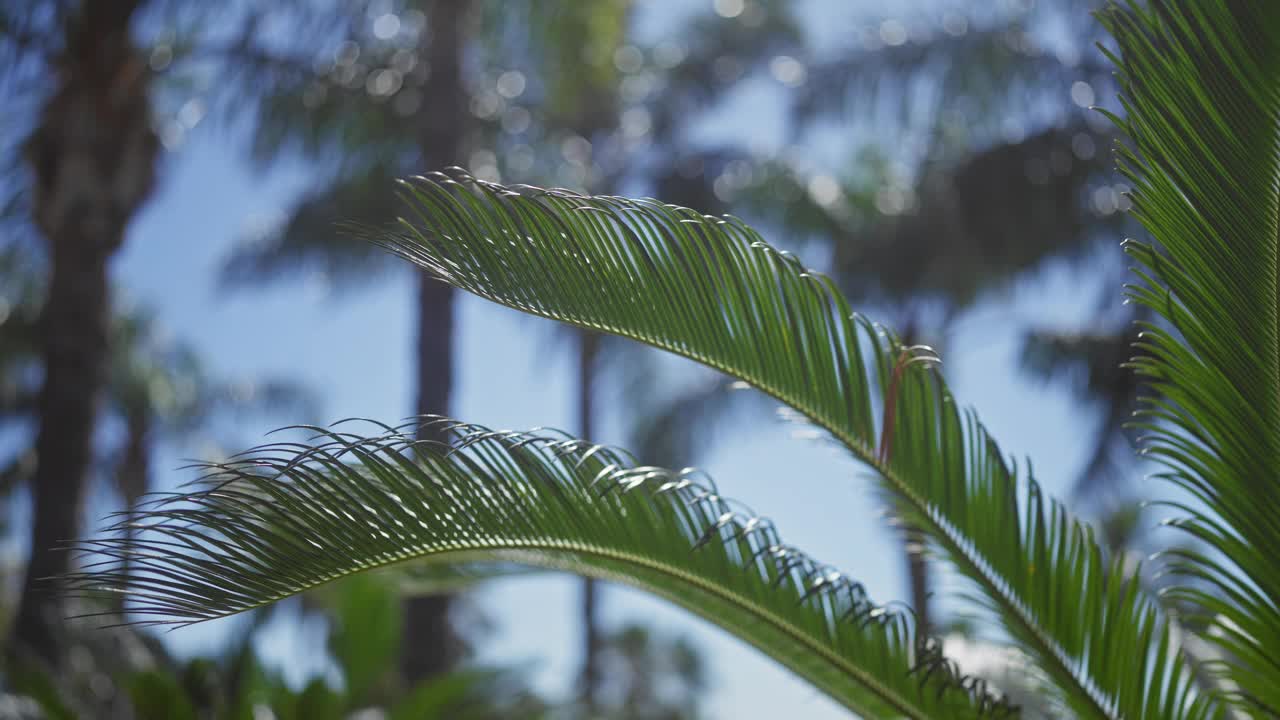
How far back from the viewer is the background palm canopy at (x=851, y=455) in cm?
222

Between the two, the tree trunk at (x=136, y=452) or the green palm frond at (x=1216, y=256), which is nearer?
the green palm frond at (x=1216, y=256)

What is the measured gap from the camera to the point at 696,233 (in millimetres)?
2564

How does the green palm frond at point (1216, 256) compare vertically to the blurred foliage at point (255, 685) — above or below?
above

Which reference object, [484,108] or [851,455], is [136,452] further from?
[851,455]

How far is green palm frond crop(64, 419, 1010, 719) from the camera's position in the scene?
2199mm

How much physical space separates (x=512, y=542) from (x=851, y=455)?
0.93m

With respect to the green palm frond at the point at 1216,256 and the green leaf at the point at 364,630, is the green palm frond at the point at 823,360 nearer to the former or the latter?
the green palm frond at the point at 1216,256

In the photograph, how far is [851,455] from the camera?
293cm

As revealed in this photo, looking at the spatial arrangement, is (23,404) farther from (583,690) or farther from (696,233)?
(696,233)

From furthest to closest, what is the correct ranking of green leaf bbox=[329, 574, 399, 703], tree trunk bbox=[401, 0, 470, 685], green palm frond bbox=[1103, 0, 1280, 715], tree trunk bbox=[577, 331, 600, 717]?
tree trunk bbox=[577, 331, 600, 717] < tree trunk bbox=[401, 0, 470, 685] < green leaf bbox=[329, 574, 399, 703] < green palm frond bbox=[1103, 0, 1280, 715]

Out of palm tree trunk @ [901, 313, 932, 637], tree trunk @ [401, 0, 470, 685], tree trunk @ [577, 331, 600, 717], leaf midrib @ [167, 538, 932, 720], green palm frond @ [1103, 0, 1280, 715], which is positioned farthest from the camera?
tree trunk @ [577, 331, 600, 717]

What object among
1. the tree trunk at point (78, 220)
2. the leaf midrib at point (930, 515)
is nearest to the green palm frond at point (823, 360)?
the leaf midrib at point (930, 515)

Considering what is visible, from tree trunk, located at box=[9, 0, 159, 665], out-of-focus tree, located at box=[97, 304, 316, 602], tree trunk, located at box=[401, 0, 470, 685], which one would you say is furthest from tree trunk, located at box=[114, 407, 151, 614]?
tree trunk, located at box=[401, 0, 470, 685]

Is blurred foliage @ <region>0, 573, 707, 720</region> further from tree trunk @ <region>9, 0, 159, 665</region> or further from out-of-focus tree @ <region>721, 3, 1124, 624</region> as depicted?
out-of-focus tree @ <region>721, 3, 1124, 624</region>
